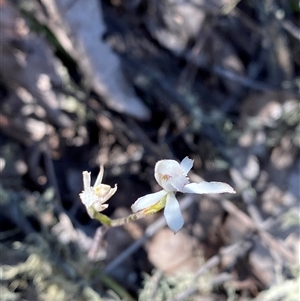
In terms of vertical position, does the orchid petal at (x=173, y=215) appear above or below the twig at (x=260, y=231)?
above

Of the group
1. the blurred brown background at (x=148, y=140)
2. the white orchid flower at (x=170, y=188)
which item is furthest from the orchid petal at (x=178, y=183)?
the blurred brown background at (x=148, y=140)

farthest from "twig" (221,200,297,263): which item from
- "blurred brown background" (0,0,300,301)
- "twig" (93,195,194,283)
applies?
"twig" (93,195,194,283)

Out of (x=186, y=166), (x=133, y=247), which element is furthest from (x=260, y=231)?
(x=186, y=166)

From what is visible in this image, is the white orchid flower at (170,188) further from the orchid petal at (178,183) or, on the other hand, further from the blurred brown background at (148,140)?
the blurred brown background at (148,140)

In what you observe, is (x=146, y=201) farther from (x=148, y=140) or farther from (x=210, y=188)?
(x=148, y=140)

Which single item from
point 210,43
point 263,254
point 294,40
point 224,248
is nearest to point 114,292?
point 224,248

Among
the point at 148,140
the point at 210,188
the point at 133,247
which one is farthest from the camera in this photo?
the point at 148,140

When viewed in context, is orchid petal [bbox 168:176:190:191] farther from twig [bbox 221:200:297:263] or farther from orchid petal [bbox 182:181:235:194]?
twig [bbox 221:200:297:263]

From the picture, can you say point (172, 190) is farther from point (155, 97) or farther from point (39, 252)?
point (155, 97)
